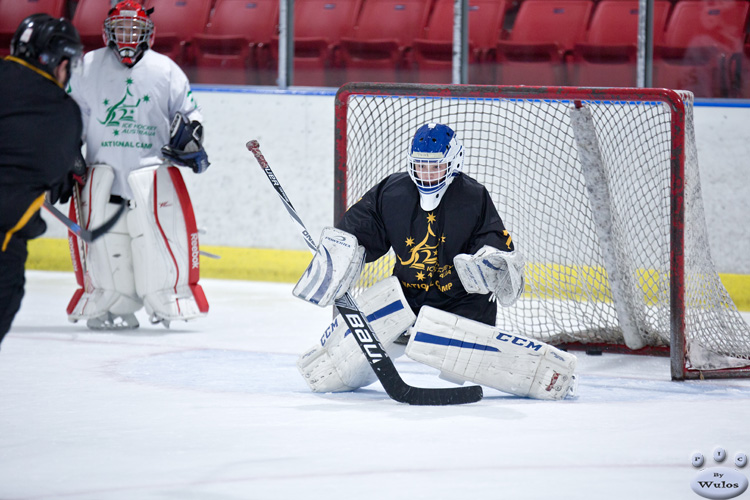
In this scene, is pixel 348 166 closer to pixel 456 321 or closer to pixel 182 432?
pixel 456 321

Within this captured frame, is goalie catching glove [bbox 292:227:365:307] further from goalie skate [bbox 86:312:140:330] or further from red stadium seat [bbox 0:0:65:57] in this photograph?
red stadium seat [bbox 0:0:65:57]

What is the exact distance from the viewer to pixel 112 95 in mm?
4992

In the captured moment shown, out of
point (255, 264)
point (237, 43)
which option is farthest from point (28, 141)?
point (237, 43)

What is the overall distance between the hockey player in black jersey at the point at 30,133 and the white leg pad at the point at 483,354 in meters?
1.27

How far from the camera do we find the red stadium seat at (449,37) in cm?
625

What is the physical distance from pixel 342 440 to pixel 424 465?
1.07 ft

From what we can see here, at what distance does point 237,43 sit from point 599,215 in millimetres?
2970

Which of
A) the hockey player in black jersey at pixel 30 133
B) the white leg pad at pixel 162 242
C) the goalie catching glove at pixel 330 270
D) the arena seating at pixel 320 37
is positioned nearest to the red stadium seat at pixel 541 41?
the arena seating at pixel 320 37

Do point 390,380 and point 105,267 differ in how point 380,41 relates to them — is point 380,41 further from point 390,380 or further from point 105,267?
point 390,380

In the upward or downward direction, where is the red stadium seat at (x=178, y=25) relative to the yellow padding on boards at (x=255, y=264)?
upward

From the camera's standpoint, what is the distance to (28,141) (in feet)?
8.75

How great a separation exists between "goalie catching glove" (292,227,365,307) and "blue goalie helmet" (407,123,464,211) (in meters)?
0.27

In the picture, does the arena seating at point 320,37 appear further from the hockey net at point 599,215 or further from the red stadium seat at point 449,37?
the hockey net at point 599,215

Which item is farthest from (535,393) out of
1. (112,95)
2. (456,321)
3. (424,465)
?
(112,95)
